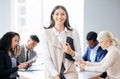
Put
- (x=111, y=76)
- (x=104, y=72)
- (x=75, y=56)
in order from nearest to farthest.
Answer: (x=75, y=56) → (x=111, y=76) → (x=104, y=72)

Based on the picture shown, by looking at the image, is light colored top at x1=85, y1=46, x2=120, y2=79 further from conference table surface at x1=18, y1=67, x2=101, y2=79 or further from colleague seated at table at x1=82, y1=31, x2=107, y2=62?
Answer: colleague seated at table at x1=82, y1=31, x2=107, y2=62

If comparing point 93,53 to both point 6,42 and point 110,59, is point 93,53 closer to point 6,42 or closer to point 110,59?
point 110,59

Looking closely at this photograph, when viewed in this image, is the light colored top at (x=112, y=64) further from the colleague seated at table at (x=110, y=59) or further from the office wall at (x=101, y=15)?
the office wall at (x=101, y=15)

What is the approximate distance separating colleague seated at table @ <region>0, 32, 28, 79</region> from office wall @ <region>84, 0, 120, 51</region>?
2321 mm

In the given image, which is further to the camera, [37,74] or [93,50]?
[93,50]

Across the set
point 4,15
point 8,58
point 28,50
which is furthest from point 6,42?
point 4,15

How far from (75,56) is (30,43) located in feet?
6.52

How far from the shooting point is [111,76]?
2.72m

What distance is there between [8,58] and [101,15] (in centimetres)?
274

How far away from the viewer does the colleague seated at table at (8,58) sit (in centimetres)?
246

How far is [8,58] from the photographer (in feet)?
8.28

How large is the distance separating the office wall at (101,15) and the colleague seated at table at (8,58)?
7.62 feet

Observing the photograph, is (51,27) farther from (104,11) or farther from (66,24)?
(104,11)

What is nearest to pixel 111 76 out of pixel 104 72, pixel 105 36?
pixel 104 72
